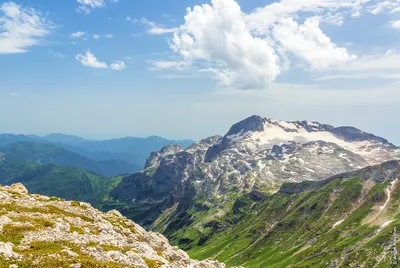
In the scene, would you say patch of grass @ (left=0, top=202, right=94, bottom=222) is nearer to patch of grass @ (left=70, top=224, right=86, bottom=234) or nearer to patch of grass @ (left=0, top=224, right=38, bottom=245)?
patch of grass @ (left=70, top=224, right=86, bottom=234)

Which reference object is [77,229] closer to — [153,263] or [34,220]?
[34,220]

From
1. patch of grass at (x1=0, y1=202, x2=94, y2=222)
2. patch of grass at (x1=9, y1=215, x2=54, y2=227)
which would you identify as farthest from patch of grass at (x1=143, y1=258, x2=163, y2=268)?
patch of grass at (x1=0, y1=202, x2=94, y2=222)

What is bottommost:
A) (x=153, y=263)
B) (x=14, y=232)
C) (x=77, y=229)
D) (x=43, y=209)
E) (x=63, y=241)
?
(x=153, y=263)

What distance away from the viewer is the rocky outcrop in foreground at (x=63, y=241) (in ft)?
127

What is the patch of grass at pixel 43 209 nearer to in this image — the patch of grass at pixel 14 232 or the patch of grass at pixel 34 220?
the patch of grass at pixel 34 220

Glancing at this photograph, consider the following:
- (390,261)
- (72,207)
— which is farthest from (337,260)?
(72,207)

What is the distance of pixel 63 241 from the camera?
4697cm

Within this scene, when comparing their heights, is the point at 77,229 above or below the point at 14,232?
below

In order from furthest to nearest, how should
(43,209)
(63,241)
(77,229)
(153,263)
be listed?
(43,209), (77,229), (63,241), (153,263)

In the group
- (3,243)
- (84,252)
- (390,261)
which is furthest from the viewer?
(390,261)

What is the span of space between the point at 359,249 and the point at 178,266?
16304 cm

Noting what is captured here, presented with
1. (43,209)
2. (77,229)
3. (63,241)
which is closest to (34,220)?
(77,229)

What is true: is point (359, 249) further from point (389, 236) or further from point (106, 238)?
point (106, 238)

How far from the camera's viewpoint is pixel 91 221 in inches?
2692
